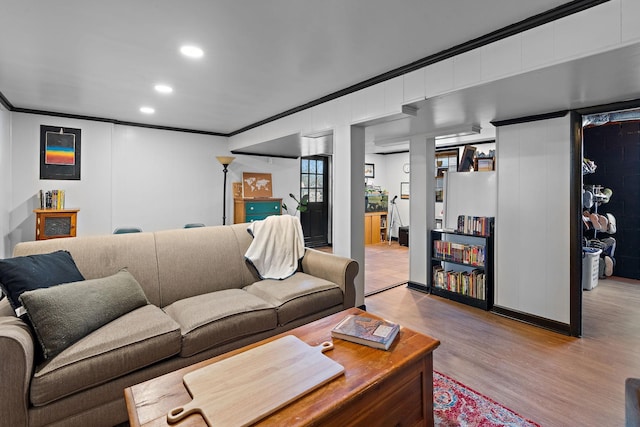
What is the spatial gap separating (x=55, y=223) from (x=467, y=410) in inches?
192

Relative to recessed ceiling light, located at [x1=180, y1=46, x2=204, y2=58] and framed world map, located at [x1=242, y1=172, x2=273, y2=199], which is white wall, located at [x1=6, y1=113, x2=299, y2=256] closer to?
framed world map, located at [x1=242, y1=172, x2=273, y2=199]

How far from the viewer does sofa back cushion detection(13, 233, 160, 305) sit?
2105 millimetres

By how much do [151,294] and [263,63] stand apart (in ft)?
6.63

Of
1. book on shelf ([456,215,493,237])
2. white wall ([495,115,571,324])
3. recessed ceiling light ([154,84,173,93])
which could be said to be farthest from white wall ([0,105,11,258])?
white wall ([495,115,571,324])

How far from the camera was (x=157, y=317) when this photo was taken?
6.20ft

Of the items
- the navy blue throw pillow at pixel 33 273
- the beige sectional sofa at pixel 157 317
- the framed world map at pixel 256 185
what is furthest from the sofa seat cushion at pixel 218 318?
the framed world map at pixel 256 185

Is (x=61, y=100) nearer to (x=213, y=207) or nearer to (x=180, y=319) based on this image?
(x=213, y=207)

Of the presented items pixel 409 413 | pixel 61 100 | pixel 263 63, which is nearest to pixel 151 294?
pixel 409 413

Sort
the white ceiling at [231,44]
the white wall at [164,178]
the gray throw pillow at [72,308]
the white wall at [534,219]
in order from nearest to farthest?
the gray throw pillow at [72,308] → the white ceiling at [231,44] → the white wall at [534,219] → the white wall at [164,178]

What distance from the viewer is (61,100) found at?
12.3 ft

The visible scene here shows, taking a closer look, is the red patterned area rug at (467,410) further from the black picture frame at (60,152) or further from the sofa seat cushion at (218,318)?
the black picture frame at (60,152)

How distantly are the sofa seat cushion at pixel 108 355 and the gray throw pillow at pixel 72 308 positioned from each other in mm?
47

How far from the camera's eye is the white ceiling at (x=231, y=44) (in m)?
1.87

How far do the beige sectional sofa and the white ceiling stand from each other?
4.68ft
